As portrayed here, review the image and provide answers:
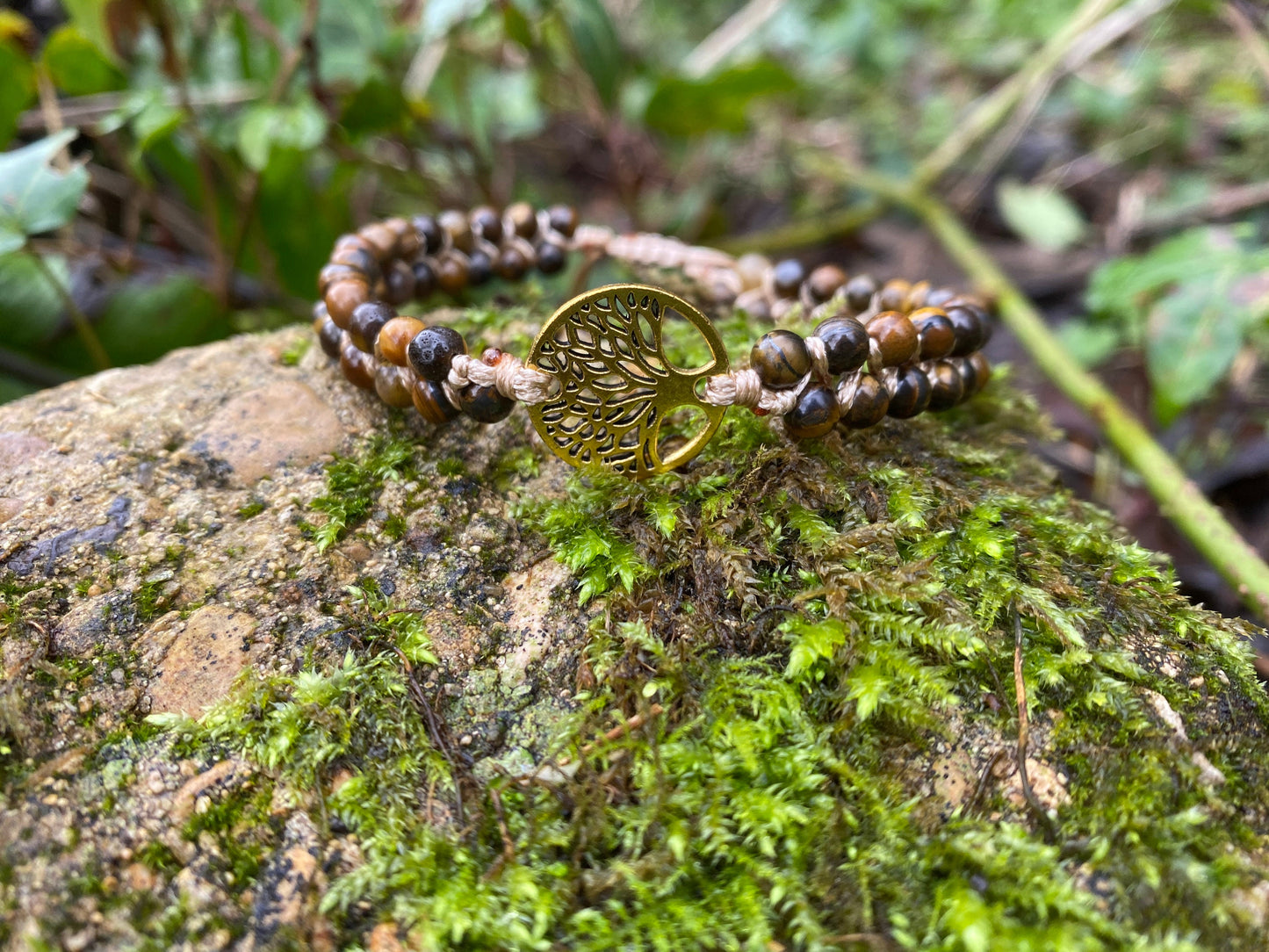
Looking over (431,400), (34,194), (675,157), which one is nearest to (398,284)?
(431,400)

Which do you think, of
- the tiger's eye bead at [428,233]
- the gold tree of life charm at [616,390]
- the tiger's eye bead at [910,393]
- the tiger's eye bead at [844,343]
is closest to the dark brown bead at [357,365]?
the gold tree of life charm at [616,390]

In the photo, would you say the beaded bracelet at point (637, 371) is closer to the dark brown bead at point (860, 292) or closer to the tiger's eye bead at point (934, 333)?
the tiger's eye bead at point (934, 333)

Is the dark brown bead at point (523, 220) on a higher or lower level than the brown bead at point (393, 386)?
higher

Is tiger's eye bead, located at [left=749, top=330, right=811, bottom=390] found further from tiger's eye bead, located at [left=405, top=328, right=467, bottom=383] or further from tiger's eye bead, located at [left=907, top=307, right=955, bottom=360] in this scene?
tiger's eye bead, located at [left=405, top=328, right=467, bottom=383]

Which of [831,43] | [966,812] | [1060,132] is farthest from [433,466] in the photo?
[1060,132]

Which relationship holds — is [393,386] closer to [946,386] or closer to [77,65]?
[946,386]
